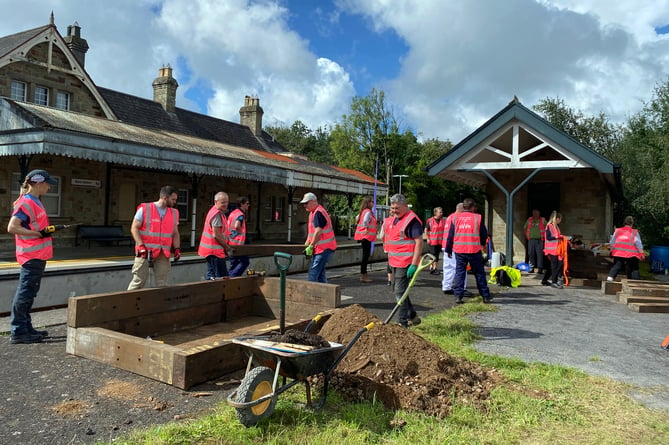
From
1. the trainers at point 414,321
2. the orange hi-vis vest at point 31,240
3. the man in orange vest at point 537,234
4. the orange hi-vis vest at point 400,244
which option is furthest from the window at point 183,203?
the trainers at point 414,321

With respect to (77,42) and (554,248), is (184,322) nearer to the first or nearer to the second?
(554,248)

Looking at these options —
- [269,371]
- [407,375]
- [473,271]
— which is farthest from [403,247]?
[269,371]

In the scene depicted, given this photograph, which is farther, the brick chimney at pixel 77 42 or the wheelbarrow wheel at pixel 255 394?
the brick chimney at pixel 77 42

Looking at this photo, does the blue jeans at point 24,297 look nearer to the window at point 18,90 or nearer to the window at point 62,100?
the window at point 18,90

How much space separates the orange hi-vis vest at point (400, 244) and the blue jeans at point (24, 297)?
433 centimetres

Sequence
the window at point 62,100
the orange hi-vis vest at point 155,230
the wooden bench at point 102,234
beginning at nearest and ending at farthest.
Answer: the orange hi-vis vest at point 155,230, the wooden bench at point 102,234, the window at point 62,100

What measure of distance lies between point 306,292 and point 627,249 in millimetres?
8374

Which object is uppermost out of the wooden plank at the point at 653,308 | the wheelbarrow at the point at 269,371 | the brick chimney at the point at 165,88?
the brick chimney at the point at 165,88

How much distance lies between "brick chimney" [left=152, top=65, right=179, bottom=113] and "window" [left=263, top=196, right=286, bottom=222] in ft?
21.1

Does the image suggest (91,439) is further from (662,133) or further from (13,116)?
(662,133)

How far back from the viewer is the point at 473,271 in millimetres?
8586

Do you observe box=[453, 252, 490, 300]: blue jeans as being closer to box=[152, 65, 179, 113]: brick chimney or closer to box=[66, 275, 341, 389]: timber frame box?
box=[66, 275, 341, 389]: timber frame box

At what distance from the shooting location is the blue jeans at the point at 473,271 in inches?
332

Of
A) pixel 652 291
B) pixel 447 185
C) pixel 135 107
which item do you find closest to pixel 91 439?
pixel 652 291
